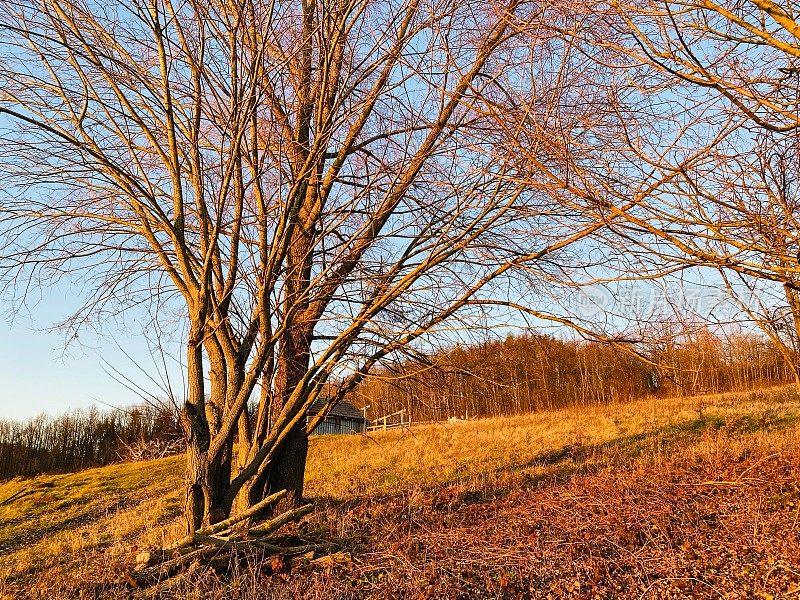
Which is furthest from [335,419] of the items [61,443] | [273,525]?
[61,443]

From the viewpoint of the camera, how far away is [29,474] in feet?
90.2

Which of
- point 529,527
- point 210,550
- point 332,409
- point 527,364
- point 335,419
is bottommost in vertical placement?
point 529,527

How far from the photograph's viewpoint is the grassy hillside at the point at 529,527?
425cm

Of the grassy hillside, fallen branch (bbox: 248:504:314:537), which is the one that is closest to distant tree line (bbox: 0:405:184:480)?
the grassy hillside

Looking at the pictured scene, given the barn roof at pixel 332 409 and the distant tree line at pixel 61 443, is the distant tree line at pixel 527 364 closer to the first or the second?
the barn roof at pixel 332 409

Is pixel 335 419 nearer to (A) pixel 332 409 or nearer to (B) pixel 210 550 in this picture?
(A) pixel 332 409

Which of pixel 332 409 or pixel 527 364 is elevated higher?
pixel 527 364

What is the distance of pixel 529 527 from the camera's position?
5793 millimetres

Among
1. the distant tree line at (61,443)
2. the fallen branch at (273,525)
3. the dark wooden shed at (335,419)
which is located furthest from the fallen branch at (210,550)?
the distant tree line at (61,443)

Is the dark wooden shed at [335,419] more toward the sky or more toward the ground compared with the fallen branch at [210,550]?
more toward the sky

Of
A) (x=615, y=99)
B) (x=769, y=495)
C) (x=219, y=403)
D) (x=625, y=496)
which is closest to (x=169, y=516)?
(x=219, y=403)

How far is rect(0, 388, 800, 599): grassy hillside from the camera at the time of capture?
425cm

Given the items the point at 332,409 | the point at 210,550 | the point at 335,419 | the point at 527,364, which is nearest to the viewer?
the point at 210,550

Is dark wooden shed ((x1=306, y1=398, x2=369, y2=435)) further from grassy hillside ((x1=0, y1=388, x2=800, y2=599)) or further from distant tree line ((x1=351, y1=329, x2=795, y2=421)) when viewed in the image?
grassy hillside ((x1=0, y1=388, x2=800, y2=599))
